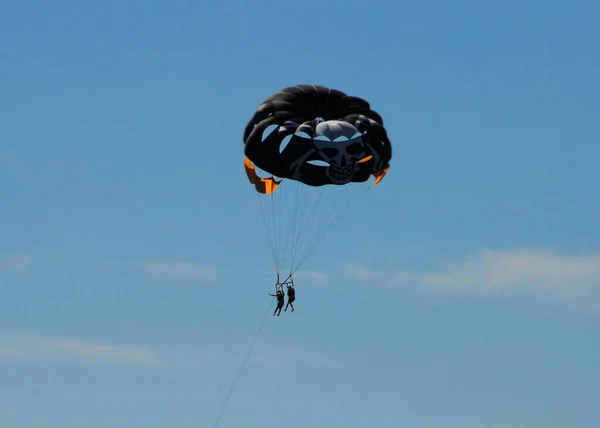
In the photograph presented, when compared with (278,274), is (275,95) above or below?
above

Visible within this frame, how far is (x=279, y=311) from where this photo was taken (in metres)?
86.7

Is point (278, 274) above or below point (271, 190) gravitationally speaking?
below

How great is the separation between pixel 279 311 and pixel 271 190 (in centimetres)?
664

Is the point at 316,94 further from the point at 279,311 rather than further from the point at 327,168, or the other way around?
the point at 279,311

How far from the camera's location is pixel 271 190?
90.8m

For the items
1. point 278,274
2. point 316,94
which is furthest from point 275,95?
point 278,274

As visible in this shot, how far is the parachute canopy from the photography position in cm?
8619

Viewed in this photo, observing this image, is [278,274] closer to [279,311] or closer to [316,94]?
[279,311]

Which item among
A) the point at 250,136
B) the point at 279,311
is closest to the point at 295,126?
the point at 250,136

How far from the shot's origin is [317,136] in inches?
3381

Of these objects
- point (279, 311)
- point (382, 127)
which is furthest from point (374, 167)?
point (279, 311)

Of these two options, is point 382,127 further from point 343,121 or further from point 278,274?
point 278,274

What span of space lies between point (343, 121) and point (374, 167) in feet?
8.96

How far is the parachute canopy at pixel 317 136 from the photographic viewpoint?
86.2 m
